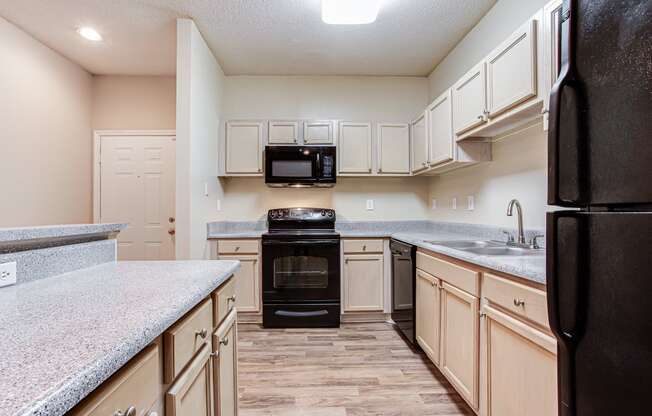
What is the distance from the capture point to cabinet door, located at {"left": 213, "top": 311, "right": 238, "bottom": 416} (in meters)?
1.16

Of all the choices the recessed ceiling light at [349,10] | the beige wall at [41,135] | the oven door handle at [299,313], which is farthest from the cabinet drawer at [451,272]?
the beige wall at [41,135]

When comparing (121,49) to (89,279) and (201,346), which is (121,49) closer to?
(89,279)

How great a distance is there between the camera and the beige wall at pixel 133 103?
149 inches

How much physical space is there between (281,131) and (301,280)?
1556mm

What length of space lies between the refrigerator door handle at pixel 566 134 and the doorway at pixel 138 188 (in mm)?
3819

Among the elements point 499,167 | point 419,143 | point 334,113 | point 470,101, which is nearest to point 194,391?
point 470,101

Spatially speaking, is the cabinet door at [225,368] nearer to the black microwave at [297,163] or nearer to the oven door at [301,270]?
the oven door at [301,270]

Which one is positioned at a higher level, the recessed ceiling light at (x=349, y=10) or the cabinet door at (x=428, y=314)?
the recessed ceiling light at (x=349, y=10)

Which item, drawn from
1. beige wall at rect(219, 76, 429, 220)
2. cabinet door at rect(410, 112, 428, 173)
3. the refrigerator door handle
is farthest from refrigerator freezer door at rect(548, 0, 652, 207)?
beige wall at rect(219, 76, 429, 220)

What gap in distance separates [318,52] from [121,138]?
2.56 meters

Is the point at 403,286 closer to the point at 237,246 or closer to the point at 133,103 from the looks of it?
the point at 237,246

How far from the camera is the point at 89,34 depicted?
285 cm

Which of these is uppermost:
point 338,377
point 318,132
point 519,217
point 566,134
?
point 318,132

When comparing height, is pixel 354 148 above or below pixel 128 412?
above
